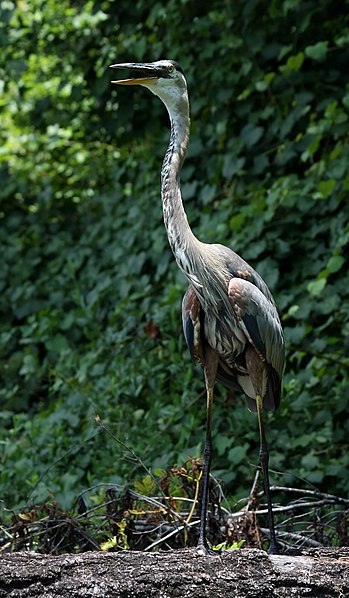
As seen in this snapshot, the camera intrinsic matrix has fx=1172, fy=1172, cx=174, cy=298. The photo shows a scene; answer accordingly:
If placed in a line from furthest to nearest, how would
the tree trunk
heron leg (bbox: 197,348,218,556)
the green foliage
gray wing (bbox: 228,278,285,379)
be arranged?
the green foliage → gray wing (bbox: 228,278,285,379) → heron leg (bbox: 197,348,218,556) → the tree trunk

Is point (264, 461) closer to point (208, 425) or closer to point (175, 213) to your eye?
point (208, 425)

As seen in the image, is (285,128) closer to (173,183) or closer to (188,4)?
(188,4)

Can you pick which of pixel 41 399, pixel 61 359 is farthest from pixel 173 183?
pixel 41 399

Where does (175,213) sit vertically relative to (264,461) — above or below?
above

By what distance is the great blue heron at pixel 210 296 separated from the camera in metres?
4.16

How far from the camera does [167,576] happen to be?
3.23 meters

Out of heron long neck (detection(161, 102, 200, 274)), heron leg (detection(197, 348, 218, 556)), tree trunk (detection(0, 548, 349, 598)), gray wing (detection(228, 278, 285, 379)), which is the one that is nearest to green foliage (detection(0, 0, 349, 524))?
heron leg (detection(197, 348, 218, 556))

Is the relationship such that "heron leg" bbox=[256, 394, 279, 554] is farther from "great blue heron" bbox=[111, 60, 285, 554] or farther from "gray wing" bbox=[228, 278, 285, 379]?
"gray wing" bbox=[228, 278, 285, 379]

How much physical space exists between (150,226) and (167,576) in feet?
18.6

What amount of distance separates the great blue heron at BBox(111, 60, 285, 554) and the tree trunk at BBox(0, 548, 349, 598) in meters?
0.79

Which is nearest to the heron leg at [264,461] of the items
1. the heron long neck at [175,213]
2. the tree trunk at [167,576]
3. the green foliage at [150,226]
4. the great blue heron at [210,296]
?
Result: the great blue heron at [210,296]

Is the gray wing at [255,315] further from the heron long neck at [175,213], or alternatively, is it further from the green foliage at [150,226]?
the green foliage at [150,226]

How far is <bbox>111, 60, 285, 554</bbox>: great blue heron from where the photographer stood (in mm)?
4160

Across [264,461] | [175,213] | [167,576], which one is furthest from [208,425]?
[167,576]
